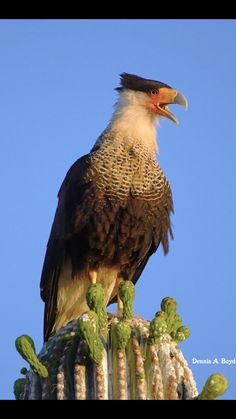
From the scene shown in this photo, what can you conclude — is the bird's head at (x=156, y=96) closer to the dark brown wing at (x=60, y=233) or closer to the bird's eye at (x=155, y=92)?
the bird's eye at (x=155, y=92)

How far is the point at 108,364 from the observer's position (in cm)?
524

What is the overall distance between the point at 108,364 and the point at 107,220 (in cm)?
214

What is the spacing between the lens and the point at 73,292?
7.67 m

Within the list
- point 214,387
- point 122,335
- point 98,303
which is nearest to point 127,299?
point 98,303

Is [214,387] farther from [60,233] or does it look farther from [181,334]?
[60,233]

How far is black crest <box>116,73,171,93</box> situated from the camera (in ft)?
26.8

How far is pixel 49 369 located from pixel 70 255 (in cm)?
225

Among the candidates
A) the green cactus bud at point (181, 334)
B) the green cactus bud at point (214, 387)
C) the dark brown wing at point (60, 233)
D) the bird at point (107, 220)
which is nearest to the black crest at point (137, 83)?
the bird at point (107, 220)

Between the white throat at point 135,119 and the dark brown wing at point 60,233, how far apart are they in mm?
524

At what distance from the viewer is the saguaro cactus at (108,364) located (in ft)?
16.7

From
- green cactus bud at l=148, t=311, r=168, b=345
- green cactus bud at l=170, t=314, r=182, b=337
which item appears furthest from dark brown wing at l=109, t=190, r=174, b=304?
green cactus bud at l=148, t=311, r=168, b=345

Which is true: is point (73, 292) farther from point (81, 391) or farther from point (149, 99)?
point (81, 391)
